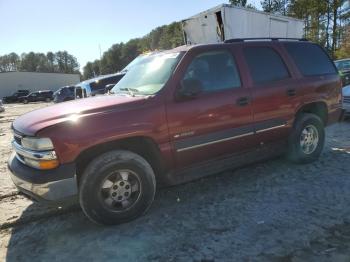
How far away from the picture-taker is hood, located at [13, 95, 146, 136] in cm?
372

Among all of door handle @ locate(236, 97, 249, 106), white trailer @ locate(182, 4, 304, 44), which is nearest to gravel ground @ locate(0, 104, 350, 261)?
door handle @ locate(236, 97, 249, 106)

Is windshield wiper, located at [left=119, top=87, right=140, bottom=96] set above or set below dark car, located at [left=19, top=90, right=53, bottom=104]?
above

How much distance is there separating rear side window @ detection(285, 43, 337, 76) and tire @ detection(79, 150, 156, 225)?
3.03 meters

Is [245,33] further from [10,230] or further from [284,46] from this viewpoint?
[10,230]

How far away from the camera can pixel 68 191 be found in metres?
3.66

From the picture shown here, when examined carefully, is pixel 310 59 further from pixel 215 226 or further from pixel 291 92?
pixel 215 226

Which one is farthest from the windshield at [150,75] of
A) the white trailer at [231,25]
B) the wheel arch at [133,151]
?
the white trailer at [231,25]

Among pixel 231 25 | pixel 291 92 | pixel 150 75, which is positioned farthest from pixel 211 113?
pixel 231 25

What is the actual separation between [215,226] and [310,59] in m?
3.38

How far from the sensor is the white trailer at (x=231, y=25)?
1138cm

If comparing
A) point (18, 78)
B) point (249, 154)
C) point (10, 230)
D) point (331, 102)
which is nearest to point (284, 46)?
point (331, 102)

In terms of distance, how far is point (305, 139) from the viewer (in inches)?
223

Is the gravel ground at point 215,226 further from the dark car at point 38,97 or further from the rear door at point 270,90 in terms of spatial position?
the dark car at point 38,97

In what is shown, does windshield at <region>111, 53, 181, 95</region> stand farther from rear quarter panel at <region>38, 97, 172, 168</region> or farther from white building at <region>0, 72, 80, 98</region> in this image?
white building at <region>0, 72, 80, 98</region>
